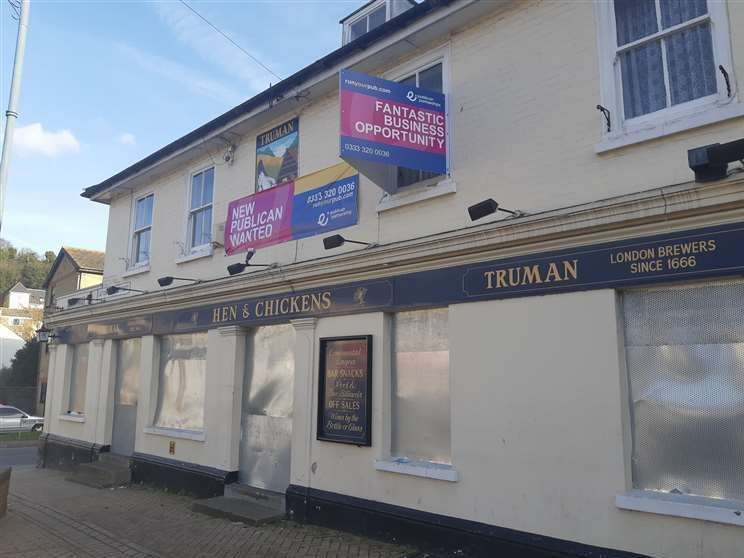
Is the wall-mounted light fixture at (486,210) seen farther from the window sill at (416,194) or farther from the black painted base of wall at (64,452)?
the black painted base of wall at (64,452)

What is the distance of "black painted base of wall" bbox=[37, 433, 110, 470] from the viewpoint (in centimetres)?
1348

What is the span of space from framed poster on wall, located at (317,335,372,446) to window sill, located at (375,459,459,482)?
388mm

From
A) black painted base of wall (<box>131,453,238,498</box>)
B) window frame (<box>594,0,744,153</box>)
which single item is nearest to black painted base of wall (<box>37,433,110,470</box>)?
black painted base of wall (<box>131,453,238,498</box>)

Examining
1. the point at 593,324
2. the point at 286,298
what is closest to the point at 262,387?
the point at 286,298

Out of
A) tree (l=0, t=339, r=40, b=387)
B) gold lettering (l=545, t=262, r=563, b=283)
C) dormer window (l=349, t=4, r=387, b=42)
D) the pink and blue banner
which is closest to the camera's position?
gold lettering (l=545, t=262, r=563, b=283)

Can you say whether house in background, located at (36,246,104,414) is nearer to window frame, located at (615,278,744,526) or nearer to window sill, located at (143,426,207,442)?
window sill, located at (143,426,207,442)

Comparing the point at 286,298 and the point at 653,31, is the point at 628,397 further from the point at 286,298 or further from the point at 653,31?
the point at 286,298

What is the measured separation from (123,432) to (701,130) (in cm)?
1245

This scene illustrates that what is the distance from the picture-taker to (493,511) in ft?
20.4

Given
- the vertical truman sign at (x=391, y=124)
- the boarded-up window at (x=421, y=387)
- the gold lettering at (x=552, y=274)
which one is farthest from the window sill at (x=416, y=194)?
the gold lettering at (x=552, y=274)

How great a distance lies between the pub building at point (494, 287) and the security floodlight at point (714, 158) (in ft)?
0.07

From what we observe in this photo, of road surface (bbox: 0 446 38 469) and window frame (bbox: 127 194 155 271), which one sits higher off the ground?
window frame (bbox: 127 194 155 271)

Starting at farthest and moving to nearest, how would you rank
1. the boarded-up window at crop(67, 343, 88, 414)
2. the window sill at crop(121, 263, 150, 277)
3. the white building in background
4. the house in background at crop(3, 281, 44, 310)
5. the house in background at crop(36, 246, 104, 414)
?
the house in background at crop(3, 281, 44, 310), the white building in background, the house in background at crop(36, 246, 104, 414), the boarded-up window at crop(67, 343, 88, 414), the window sill at crop(121, 263, 150, 277)

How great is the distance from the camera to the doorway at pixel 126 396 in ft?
42.7
